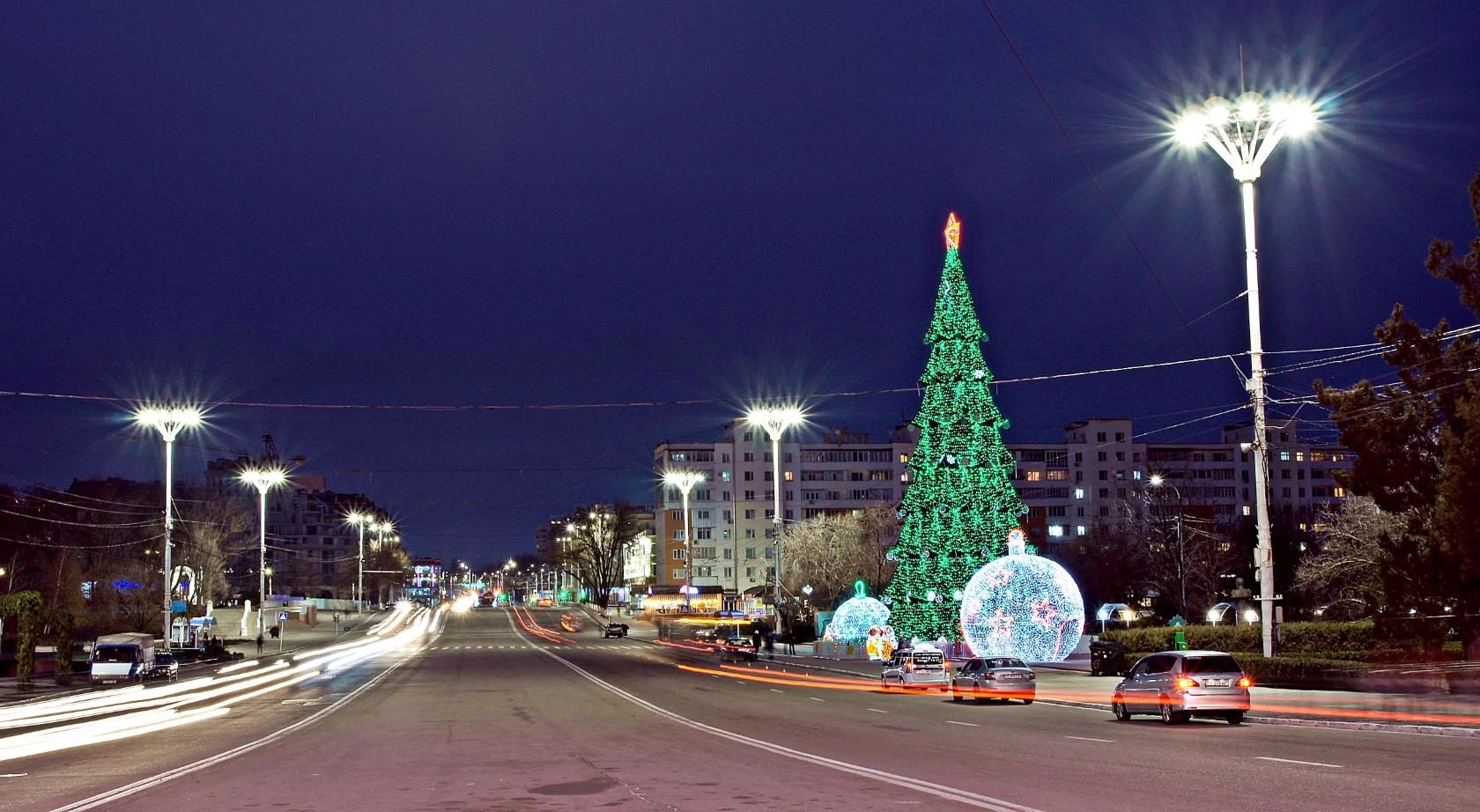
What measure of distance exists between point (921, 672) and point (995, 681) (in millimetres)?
6945

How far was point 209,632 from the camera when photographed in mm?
89250

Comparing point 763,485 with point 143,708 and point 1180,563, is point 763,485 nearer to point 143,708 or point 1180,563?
point 1180,563

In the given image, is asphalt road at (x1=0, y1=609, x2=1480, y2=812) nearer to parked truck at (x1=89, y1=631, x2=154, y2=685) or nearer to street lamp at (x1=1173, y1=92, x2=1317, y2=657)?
street lamp at (x1=1173, y1=92, x2=1317, y2=657)

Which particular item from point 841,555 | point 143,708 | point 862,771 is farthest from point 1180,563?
point 862,771

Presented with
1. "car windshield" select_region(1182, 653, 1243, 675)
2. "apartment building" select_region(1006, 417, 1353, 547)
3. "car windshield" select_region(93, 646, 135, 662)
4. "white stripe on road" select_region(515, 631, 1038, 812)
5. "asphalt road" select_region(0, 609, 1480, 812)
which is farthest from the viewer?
"apartment building" select_region(1006, 417, 1353, 547)

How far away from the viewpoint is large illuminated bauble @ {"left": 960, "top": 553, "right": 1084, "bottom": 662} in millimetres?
42500

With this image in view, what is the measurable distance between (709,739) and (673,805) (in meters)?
9.10

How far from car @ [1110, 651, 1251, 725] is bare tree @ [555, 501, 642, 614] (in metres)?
134

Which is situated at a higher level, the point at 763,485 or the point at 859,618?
the point at 763,485

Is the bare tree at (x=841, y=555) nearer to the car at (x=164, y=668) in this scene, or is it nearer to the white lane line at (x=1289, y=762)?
the car at (x=164, y=668)

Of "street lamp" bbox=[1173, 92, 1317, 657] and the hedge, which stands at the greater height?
"street lamp" bbox=[1173, 92, 1317, 657]

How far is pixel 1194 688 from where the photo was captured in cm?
2455

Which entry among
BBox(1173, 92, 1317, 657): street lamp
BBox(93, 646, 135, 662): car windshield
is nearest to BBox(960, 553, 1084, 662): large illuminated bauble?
BBox(1173, 92, 1317, 657): street lamp

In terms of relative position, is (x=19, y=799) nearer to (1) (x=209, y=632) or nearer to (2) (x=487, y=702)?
(2) (x=487, y=702)
